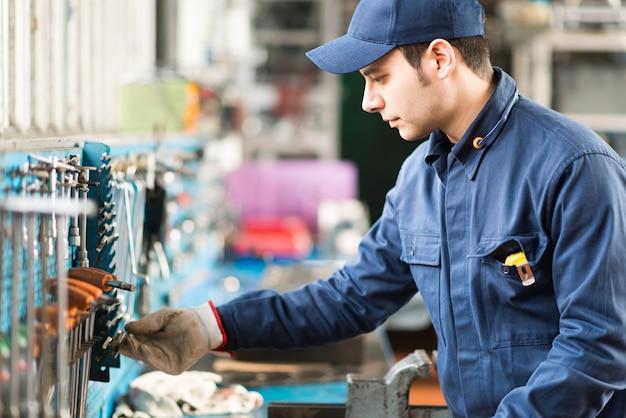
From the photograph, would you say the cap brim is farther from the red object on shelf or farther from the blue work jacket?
the red object on shelf

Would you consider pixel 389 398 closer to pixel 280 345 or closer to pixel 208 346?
pixel 280 345

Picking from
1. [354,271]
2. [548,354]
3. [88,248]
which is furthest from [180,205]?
[548,354]

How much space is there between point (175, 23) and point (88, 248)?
10.9 feet

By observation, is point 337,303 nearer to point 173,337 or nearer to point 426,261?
point 426,261

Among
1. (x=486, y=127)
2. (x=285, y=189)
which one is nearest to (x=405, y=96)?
(x=486, y=127)

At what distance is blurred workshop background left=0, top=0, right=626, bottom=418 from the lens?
4.32 feet

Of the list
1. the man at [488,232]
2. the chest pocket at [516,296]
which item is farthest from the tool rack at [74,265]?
the chest pocket at [516,296]

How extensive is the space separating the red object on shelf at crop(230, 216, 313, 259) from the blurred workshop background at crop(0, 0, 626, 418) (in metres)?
0.02

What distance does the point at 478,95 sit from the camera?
1698 mm

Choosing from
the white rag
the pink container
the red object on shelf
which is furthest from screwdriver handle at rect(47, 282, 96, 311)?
the pink container

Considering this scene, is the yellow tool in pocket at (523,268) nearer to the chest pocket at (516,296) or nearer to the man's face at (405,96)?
the chest pocket at (516,296)

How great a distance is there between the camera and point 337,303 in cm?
197

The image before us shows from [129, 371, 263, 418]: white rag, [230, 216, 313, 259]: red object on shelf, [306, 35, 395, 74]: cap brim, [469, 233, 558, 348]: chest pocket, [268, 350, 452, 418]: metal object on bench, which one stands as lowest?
[230, 216, 313, 259]: red object on shelf

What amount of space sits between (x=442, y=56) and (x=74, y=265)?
782mm
